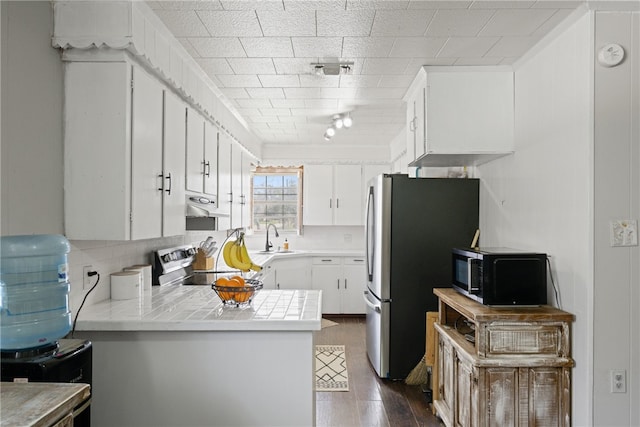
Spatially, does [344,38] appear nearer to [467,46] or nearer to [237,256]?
[467,46]

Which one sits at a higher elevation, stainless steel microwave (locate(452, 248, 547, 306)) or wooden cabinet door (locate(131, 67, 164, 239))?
wooden cabinet door (locate(131, 67, 164, 239))

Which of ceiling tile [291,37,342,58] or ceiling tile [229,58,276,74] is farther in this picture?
ceiling tile [229,58,276,74]

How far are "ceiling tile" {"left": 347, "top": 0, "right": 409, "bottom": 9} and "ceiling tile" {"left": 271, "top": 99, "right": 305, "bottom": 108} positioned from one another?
1585 mm

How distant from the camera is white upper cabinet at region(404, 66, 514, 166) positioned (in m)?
2.71

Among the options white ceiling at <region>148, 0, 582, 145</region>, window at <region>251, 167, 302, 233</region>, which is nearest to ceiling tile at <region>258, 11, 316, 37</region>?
white ceiling at <region>148, 0, 582, 145</region>

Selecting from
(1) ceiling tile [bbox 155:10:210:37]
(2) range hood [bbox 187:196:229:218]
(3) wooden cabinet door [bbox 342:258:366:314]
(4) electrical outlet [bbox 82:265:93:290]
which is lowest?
(3) wooden cabinet door [bbox 342:258:366:314]

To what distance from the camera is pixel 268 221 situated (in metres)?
5.95

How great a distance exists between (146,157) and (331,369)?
2444mm

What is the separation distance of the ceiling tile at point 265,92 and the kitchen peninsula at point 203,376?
1.96 metres

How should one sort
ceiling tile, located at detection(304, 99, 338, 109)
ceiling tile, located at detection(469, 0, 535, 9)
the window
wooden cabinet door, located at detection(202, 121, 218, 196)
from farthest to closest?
the window < ceiling tile, located at detection(304, 99, 338, 109) < wooden cabinet door, located at detection(202, 121, 218, 196) < ceiling tile, located at detection(469, 0, 535, 9)

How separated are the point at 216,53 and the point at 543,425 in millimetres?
2851

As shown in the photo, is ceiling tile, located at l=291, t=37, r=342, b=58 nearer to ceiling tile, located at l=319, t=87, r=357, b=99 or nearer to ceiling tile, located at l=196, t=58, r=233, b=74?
ceiling tile, located at l=196, t=58, r=233, b=74

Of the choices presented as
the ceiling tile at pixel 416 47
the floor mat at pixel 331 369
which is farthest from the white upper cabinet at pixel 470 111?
the floor mat at pixel 331 369

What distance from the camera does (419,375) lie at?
3.14 meters
